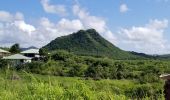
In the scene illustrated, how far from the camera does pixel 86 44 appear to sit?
136m

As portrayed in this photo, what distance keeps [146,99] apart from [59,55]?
2728 inches

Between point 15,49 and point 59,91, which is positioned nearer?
point 59,91

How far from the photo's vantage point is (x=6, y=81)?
25.8 ft

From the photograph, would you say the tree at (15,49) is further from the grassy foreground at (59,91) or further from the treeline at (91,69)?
the grassy foreground at (59,91)

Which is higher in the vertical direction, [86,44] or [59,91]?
[86,44]

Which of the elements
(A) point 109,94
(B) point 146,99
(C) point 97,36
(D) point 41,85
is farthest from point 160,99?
(C) point 97,36

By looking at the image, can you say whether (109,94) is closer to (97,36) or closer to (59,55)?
(59,55)

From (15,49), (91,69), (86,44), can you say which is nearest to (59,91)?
(91,69)

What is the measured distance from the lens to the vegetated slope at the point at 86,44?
130250 millimetres

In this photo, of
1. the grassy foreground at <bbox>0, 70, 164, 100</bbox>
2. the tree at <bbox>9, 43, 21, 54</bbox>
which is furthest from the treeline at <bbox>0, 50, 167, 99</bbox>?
the tree at <bbox>9, 43, 21, 54</bbox>

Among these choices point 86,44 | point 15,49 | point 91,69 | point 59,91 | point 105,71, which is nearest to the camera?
point 59,91

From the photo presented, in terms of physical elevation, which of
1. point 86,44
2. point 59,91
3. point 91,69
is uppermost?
point 86,44

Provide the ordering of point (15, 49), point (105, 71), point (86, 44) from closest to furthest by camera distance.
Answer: point (105, 71)
point (15, 49)
point (86, 44)

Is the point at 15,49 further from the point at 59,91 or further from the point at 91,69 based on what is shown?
the point at 59,91
